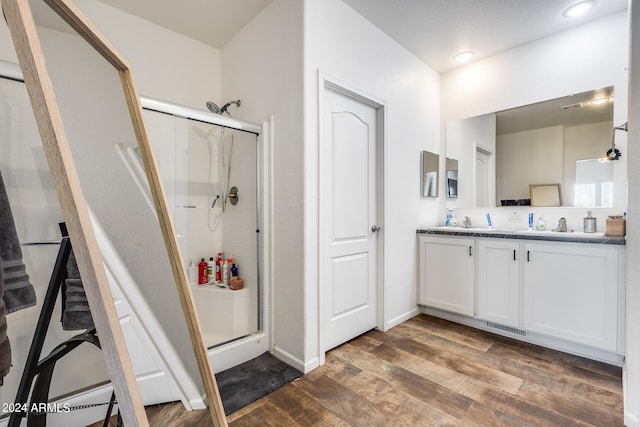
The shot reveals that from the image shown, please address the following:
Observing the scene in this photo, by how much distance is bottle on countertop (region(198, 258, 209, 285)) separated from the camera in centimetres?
211

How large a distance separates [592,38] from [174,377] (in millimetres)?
3672

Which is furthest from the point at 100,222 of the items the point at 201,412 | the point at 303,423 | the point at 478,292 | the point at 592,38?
the point at 592,38

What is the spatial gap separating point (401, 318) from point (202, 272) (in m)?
1.91

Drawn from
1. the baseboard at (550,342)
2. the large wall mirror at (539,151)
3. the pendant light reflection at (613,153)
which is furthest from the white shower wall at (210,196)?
the pendant light reflection at (613,153)

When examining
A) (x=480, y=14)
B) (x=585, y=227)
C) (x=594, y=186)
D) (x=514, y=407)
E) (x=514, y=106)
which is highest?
(x=480, y=14)

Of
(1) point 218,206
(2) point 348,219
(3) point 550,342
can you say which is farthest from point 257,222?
(3) point 550,342

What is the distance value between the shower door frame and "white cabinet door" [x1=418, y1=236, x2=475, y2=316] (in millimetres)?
1684

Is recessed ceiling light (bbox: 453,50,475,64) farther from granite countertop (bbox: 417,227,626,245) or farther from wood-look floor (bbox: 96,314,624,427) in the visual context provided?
wood-look floor (bbox: 96,314,624,427)

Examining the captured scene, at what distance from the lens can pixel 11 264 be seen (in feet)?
2.60

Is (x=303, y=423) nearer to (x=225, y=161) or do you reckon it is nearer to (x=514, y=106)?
(x=225, y=161)

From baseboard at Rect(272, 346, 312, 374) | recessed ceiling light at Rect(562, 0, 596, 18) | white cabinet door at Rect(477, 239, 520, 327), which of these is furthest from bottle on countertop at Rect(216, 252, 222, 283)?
recessed ceiling light at Rect(562, 0, 596, 18)

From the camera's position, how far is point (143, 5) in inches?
84.7

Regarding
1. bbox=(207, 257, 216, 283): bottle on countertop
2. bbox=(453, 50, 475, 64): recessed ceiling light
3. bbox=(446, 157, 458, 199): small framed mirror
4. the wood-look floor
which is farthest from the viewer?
Result: bbox=(446, 157, 458, 199): small framed mirror

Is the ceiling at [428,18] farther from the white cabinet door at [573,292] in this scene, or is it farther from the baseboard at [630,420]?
the baseboard at [630,420]
